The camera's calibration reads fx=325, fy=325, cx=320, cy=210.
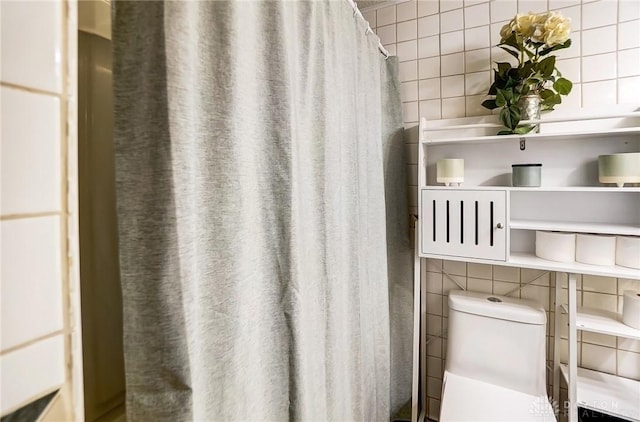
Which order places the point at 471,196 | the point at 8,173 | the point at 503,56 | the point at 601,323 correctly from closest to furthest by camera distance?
the point at 8,173 < the point at 601,323 < the point at 471,196 < the point at 503,56

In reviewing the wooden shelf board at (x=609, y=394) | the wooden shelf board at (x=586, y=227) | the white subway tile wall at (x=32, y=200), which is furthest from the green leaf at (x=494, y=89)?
the white subway tile wall at (x=32, y=200)

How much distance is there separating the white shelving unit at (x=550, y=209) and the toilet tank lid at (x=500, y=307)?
0.40 feet

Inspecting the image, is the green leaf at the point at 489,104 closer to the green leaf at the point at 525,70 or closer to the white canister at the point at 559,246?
the green leaf at the point at 525,70

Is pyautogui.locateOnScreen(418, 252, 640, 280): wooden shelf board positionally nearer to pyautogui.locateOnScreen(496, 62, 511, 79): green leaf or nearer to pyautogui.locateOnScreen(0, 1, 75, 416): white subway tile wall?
pyautogui.locateOnScreen(496, 62, 511, 79): green leaf

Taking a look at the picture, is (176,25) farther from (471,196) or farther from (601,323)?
(601,323)

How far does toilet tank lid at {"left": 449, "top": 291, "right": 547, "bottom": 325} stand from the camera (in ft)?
4.29

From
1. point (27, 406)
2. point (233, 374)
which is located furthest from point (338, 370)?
point (27, 406)

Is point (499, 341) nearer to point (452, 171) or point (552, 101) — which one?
point (452, 171)

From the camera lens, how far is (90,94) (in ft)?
2.11

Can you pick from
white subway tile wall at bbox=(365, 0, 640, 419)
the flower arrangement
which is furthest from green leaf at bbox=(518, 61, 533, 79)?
white subway tile wall at bbox=(365, 0, 640, 419)

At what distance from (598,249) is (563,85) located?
2.09ft

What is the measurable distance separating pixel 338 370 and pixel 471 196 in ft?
2.79

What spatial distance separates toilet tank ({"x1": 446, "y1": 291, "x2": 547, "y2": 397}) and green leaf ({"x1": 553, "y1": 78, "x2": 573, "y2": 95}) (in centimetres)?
88

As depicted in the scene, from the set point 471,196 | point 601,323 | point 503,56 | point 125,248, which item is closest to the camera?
point 125,248
